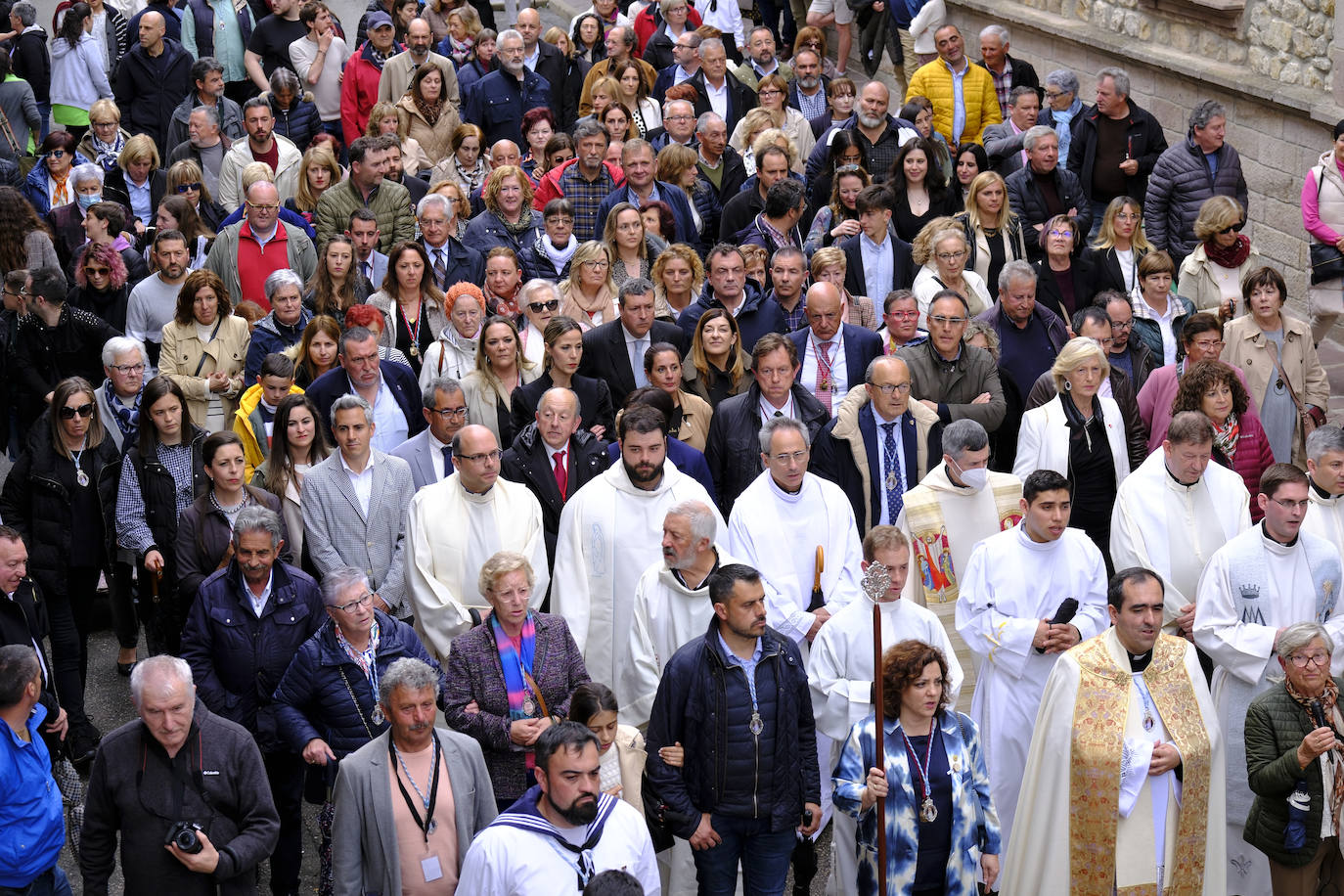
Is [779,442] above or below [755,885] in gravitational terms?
above

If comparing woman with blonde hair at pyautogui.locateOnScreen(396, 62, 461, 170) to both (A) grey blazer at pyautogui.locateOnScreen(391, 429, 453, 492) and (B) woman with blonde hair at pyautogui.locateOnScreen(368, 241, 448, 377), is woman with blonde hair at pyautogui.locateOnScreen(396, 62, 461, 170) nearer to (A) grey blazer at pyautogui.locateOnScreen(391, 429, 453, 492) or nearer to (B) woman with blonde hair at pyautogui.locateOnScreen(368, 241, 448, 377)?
(B) woman with blonde hair at pyautogui.locateOnScreen(368, 241, 448, 377)

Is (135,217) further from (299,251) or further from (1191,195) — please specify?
(1191,195)

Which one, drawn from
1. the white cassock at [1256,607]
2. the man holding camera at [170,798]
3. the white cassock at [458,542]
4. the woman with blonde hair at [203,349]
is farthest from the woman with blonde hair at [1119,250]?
the man holding camera at [170,798]

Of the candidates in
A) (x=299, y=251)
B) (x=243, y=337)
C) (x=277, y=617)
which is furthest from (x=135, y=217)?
(x=277, y=617)

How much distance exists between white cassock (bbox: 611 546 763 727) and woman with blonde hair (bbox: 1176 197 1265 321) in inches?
183

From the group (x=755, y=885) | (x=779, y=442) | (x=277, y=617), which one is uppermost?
(x=779, y=442)

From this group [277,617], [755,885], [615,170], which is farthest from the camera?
[615,170]

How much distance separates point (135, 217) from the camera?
43.2 feet

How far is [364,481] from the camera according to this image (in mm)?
8695

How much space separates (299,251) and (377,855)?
589 cm

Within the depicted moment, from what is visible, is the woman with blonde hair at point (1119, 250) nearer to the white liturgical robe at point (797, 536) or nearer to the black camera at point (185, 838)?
the white liturgical robe at point (797, 536)

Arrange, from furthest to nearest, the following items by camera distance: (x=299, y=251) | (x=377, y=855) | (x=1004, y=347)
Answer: (x=299, y=251), (x=1004, y=347), (x=377, y=855)

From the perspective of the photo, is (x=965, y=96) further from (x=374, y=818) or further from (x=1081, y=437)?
(x=374, y=818)

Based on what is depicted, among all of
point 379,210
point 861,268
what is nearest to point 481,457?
point 861,268
